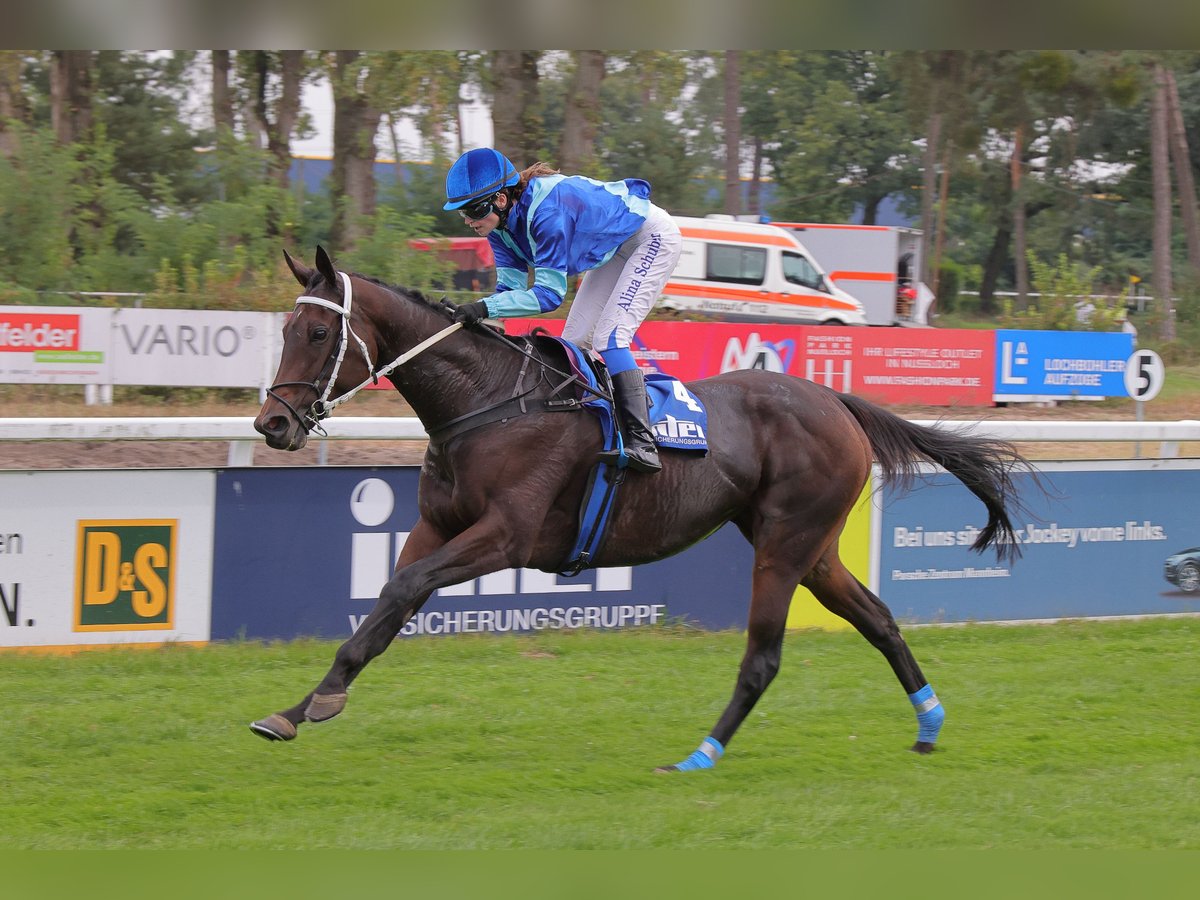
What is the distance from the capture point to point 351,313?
15.8 ft

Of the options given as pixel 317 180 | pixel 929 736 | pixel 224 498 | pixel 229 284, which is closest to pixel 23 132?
pixel 229 284

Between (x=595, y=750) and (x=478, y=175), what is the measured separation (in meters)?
2.36

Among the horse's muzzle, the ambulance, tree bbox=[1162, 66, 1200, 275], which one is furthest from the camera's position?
tree bbox=[1162, 66, 1200, 275]

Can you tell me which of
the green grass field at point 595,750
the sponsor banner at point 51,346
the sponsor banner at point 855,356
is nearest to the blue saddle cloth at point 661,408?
the green grass field at point 595,750

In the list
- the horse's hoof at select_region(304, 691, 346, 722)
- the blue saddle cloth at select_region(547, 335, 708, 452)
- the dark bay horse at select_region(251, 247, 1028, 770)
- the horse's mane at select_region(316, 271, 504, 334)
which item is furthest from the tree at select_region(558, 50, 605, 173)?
the horse's hoof at select_region(304, 691, 346, 722)

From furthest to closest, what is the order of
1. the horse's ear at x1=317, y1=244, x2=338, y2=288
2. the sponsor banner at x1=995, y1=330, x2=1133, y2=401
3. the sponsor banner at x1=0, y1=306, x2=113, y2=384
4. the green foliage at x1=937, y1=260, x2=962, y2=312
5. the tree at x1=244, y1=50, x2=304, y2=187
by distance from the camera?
the green foliage at x1=937, y1=260, x2=962, y2=312
the tree at x1=244, y1=50, x2=304, y2=187
the sponsor banner at x1=995, y1=330, x2=1133, y2=401
the sponsor banner at x1=0, y1=306, x2=113, y2=384
the horse's ear at x1=317, y1=244, x2=338, y2=288

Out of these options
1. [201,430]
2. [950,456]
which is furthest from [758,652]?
[201,430]

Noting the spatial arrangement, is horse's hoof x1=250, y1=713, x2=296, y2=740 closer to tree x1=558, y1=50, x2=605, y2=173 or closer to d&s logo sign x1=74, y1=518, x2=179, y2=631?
d&s logo sign x1=74, y1=518, x2=179, y2=631

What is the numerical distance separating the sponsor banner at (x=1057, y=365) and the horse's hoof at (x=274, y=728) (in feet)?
47.9

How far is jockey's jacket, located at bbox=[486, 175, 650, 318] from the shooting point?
489cm

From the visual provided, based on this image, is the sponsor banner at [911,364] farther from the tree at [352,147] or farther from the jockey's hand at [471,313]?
the jockey's hand at [471,313]

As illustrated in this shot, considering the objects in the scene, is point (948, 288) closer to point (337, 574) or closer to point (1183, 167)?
point (1183, 167)

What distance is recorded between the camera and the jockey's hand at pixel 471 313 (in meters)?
4.99

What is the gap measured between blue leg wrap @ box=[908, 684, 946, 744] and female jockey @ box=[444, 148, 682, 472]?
155 cm
